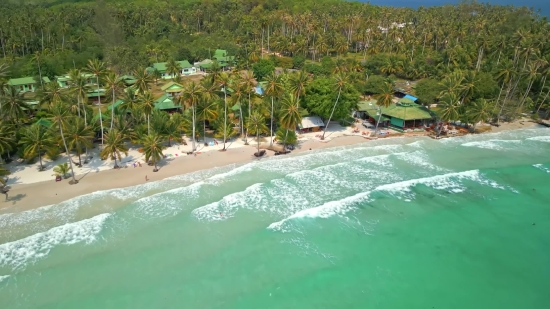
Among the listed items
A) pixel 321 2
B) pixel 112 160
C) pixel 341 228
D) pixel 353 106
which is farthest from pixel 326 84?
pixel 321 2

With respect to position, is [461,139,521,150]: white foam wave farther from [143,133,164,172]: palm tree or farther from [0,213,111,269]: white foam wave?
[0,213,111,269]: white foam wave

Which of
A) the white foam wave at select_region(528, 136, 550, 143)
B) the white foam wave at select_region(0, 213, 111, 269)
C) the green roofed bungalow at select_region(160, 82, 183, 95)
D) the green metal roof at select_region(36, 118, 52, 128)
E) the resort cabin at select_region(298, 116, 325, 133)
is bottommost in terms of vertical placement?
the white foam wave at select_region(0, 213, 111, 269)

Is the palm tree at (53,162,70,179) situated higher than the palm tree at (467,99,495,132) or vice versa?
the palm tree at (467,99,495,132)

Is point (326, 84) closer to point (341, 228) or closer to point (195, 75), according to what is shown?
point (341, 228)

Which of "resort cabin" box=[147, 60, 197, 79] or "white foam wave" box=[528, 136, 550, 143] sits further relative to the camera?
"resort cabin" box=[147, 60, 197, 79]

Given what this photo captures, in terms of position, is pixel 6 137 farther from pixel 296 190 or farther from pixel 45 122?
pixel 296 190

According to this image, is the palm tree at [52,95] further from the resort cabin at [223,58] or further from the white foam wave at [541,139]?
the white foam wave at [541,139]

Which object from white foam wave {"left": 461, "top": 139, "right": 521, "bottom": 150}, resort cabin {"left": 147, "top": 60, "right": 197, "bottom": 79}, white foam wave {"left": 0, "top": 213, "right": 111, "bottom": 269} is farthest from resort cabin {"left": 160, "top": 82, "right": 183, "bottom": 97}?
white foam wave {"left": 461, "top": 139, "right": 521, "bottom": 150}
